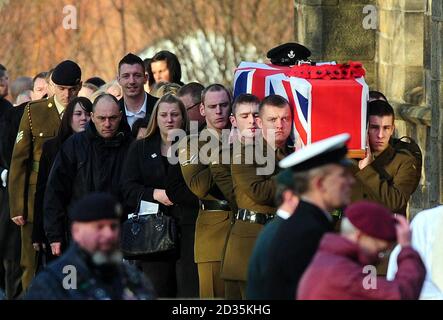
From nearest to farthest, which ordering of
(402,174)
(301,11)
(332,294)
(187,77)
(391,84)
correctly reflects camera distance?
(332,294)
(402,174)
(391,84)
(301,11)
(187,77)

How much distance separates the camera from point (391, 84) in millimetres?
22734

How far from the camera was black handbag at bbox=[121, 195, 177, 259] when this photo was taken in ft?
50.5

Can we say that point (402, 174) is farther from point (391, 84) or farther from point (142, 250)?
point (391, 84)

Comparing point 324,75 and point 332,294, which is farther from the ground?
point 324,75

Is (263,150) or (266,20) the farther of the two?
(266,20)

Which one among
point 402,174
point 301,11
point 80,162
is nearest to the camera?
point 402,174

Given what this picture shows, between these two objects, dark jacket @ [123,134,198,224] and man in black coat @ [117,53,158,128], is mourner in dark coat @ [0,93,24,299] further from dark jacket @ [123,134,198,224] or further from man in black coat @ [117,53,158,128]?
dark jacket @ [123,134,198,224]

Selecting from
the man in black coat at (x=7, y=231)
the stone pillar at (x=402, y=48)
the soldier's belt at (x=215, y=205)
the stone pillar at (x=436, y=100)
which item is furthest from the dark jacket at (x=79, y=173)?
the stone pillar at (x=402, y=48)

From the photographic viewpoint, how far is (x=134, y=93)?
17516 mm

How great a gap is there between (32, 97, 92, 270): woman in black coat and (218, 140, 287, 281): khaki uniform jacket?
2621mm

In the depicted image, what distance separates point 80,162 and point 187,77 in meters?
15.9

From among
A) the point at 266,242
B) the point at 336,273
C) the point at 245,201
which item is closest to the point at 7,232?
the point at 245,201

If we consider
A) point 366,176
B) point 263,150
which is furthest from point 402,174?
point 263,150

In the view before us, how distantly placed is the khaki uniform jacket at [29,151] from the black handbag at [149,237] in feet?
7.29
